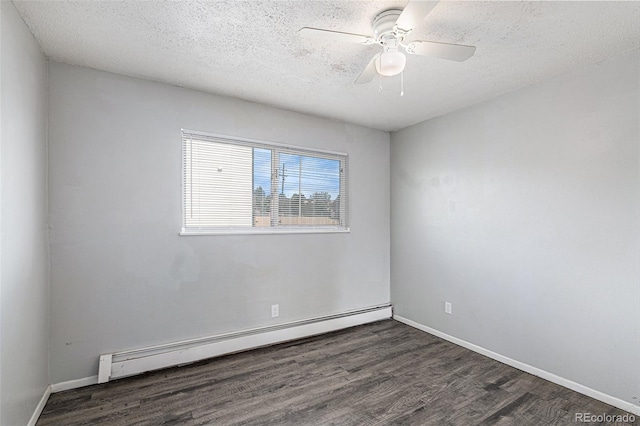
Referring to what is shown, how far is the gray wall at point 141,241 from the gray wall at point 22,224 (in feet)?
0.43

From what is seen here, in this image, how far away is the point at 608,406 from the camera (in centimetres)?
212

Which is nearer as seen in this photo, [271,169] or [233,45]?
[233,45]

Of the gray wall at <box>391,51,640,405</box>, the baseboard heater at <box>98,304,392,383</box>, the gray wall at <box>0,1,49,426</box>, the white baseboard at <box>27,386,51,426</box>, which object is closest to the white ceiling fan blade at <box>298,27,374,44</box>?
the gray wall at <box>0,1,49,426</box>

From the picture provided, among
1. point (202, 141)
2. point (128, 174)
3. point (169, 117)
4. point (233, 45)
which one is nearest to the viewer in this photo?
point (233, 45)

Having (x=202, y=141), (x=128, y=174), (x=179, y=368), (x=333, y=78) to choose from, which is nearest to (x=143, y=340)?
(x=179, y=368)

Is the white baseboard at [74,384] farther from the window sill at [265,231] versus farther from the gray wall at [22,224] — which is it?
the window sill at [265,231]

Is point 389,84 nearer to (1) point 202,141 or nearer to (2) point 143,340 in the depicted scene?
(1) point 202,141

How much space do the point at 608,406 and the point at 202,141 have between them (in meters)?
3.83

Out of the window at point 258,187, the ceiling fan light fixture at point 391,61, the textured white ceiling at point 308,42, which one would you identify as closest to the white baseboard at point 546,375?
the window at point 258,187

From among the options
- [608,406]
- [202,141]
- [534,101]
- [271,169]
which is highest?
[534,101]

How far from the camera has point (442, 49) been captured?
171cm

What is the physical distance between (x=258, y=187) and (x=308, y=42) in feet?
5.09

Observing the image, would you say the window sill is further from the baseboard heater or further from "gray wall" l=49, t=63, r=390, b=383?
the baseboard heater

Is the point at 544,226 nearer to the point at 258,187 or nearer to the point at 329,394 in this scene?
the point at 329,394
